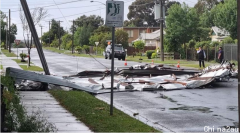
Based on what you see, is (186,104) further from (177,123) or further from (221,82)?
(221,82)

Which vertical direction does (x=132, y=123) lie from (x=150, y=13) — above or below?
below

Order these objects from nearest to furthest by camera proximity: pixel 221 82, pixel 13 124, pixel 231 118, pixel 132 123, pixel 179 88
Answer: pixel 13 124 → pixel 132 123 → pixel 231 118 → pixel 179 88 → pixel 221 82

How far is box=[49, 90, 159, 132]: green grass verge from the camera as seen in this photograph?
8.99 m

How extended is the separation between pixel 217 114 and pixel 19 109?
5.66 meters

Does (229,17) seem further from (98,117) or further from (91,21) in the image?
(98,117)

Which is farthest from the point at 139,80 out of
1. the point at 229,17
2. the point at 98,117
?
the point at 229,17

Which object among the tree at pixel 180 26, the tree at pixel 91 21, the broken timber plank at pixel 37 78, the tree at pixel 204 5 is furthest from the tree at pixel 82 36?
the broken timber plank at pixel 37 78

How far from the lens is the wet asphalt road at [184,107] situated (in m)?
10.2

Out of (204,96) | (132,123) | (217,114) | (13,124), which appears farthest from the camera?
(204,96)

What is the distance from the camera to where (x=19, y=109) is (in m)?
8.12

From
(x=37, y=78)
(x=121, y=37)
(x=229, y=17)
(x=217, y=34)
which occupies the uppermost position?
(x=229, y=17)

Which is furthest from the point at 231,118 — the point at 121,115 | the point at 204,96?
the point at 204,96

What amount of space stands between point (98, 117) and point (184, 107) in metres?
3.68

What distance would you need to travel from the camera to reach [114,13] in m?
10.4
